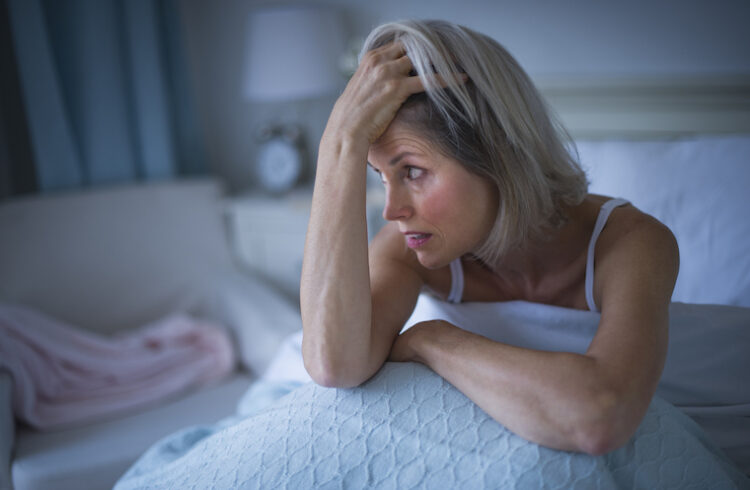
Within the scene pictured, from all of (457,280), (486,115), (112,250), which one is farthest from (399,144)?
(112,250)

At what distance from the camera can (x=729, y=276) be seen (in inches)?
49.8

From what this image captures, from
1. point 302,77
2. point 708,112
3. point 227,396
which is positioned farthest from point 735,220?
point 302,77

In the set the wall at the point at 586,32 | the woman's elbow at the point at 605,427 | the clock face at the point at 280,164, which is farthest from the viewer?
the clock face at the point at 280,164

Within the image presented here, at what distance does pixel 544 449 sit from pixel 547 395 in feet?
0.22

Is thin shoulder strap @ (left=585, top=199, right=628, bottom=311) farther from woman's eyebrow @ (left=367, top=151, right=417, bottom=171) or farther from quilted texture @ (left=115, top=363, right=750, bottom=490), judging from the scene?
woman's eyebrow @ (left=367, top=151, right=417, bottom=171)

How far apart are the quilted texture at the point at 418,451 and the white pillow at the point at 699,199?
0.50m

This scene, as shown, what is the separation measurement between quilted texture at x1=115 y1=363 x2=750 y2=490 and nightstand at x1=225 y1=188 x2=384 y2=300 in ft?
5.06

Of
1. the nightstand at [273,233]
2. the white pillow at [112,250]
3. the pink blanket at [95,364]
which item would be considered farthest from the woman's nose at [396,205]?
the white pillow at [112,250]

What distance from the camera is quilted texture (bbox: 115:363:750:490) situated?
748 millimetres

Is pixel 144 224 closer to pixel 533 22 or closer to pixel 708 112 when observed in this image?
pixel 533 22

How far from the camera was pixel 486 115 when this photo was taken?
0.91 metres

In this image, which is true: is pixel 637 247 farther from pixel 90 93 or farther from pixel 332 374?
pixel 90 93

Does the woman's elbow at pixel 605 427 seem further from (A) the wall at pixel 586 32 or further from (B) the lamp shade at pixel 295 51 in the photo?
(B) the lamp shade at pixel 295 51

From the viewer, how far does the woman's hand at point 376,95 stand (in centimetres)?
91
